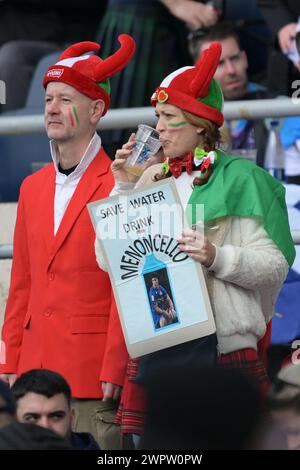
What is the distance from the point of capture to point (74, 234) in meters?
5.16

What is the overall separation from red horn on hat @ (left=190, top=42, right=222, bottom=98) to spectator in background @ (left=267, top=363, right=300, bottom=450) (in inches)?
42.4

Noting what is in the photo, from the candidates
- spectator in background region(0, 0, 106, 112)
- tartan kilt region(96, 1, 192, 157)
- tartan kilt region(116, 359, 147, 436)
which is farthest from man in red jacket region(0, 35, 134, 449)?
spectator in background region(0, 0, 106, 112)

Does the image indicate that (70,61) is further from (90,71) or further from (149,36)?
(149,36)

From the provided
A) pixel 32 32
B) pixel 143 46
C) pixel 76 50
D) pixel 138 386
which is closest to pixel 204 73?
pixel 76 50

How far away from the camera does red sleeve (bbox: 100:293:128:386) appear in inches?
196

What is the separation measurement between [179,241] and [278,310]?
3.92 feet

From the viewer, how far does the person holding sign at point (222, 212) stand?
4.67m

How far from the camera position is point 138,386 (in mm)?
4770

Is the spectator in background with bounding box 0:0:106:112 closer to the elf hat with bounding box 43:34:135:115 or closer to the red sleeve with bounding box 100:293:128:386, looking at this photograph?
the elf hat with bounding box 43:34:135:115

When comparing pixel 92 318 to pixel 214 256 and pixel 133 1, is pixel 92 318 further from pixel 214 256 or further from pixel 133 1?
pixel 133 1

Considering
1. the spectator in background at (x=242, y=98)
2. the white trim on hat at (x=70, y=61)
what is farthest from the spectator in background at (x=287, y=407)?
the spectator in background at (x=242, y=98)

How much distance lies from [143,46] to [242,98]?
2.44 feet

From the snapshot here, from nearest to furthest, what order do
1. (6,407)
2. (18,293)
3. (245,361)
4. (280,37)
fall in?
(6,407) < (245,361) < (18,293) < (280,37)
